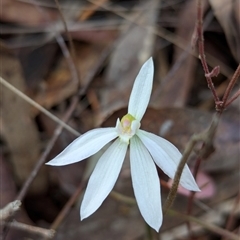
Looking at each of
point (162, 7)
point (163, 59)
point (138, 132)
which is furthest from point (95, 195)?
point (162, 7)

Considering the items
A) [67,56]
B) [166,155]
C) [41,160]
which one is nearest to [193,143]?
[166,155]

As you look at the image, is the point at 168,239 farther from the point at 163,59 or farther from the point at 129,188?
the point at 163,59

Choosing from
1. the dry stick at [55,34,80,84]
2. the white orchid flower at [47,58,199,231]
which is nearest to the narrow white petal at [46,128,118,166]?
the white orchid flower at [47,58,199,231]

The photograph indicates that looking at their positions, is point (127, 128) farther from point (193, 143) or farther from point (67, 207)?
point (67, 207)

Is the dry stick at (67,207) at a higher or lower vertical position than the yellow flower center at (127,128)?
lower

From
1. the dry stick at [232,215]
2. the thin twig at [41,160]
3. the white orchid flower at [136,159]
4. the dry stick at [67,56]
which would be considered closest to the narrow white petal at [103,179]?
the white orchid flower at [136,159]

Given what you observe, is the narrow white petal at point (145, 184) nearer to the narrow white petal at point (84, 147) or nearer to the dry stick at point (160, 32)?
the narrow white petal at point (84, 147)
